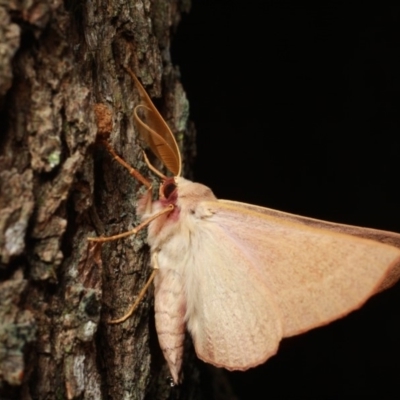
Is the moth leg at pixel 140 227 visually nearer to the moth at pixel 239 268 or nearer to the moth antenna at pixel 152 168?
the moth at pixel 239 268

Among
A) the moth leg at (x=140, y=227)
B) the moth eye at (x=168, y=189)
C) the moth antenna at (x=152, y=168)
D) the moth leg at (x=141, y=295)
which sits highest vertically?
the moth antenna at (x=152, y=168)

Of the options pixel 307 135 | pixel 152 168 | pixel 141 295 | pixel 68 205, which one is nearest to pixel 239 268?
pixel 141 295

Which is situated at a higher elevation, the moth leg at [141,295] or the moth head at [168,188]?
the moth head at [168,188]

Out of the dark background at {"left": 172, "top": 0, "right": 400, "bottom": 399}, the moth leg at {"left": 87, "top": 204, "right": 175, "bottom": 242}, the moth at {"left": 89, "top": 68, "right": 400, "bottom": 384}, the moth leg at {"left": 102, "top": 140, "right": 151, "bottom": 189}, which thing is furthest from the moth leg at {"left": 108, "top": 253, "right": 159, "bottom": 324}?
the dark background at {"left": 172, "top": 0, "right": 400, "bottom": 399}

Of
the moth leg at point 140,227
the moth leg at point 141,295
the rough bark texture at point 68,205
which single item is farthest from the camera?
the moth leg at point 141,295

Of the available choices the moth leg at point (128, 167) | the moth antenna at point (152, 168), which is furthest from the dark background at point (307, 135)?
the moth leg at point (128, 167)

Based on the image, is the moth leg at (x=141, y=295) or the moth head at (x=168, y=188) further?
the moth head at (x=168, y=188)

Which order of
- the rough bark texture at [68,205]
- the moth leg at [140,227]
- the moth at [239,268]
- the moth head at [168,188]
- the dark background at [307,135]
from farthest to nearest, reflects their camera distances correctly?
the dark background at [307,135], the moth head at [168,188], the moth leg at [140,227], the moth at [239,268], the rough bark texture at [68,205]
